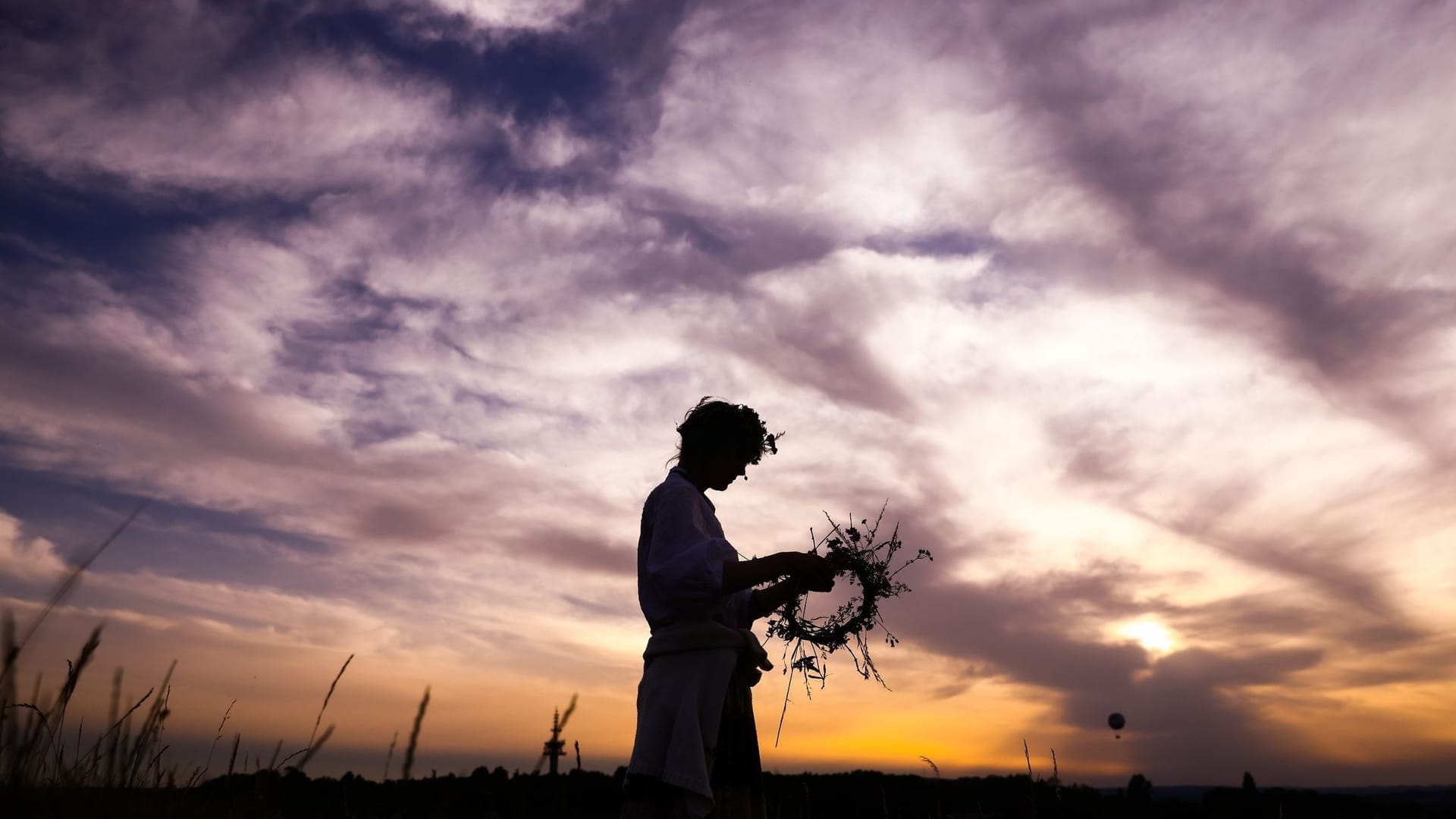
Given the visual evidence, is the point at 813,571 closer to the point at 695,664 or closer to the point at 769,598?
the point at 769,598

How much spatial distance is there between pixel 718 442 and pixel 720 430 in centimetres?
6

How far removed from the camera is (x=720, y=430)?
4137 millimetres

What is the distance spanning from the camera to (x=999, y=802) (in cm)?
1673

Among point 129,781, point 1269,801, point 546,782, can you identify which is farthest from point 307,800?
point 1269,801

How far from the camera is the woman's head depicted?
4.09 m

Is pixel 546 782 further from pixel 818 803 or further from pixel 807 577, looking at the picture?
pixel 807 577

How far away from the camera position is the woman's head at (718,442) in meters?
4.09

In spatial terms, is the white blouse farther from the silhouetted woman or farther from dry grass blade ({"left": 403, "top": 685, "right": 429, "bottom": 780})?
dry grass blade ({"left": 403, "top": 685, "right": 429, "bottom": 780})

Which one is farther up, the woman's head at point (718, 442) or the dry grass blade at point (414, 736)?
the woman's head at point (718, 442)

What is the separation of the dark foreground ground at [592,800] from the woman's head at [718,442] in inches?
56.3

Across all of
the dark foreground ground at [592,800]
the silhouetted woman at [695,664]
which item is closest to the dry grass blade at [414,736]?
the dark foreground ground at [592,800]

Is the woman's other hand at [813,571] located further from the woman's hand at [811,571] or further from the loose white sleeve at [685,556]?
the loose white sleeve at [685,556]

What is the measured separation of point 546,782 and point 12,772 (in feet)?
45.2

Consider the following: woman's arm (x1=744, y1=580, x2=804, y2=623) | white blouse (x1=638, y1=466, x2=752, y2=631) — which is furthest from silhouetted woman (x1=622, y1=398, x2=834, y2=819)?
woman's arm (x1=744, y1=580, x2=804, y2=623)
